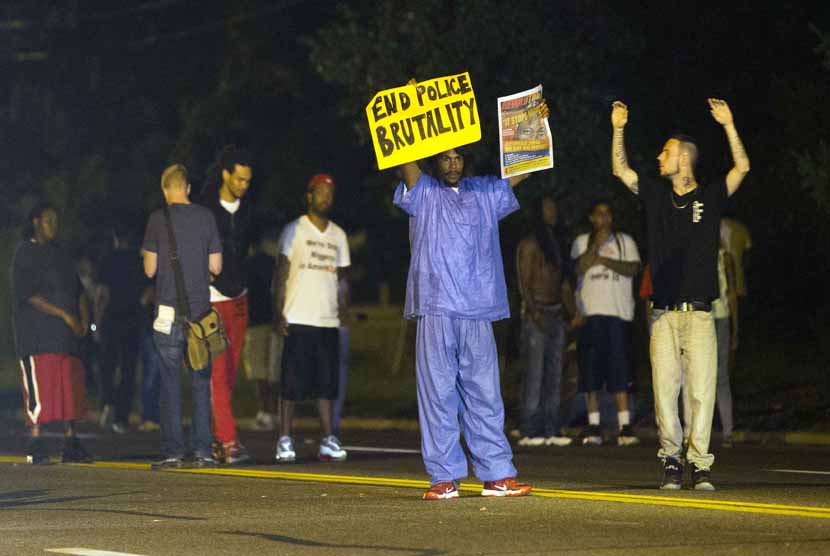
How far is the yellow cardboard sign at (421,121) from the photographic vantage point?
11070 mm

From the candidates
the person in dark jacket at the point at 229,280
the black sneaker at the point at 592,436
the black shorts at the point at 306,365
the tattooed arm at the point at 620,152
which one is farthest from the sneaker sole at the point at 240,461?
the tattooed arm at the point at 620,152

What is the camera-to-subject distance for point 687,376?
37.9 ft

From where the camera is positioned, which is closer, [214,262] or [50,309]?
[214,262]

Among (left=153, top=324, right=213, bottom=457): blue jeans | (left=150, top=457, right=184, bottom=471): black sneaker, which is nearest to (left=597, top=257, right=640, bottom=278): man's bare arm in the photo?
(left=153, top=324, right=213, bottom=457): blue jeans

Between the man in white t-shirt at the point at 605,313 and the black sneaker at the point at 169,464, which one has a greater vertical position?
the man in white t-shirt at the point at 605,313

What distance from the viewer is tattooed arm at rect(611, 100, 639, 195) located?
1164 centimetres

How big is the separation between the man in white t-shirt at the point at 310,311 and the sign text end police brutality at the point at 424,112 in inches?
146

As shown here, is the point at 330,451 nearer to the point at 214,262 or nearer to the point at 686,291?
the point at 214,262

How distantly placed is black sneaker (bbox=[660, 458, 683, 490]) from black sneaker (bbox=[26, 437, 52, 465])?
5380mm

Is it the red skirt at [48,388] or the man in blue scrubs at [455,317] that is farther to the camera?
the red skirt at [48,388]

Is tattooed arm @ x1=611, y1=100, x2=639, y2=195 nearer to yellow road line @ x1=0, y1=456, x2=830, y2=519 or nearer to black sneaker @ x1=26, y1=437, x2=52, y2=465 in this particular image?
yellow road line @ x1=0, y1=456, x2=830, y2=519

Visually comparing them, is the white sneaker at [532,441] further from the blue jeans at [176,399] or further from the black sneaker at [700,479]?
the black sneaker at [700,479]

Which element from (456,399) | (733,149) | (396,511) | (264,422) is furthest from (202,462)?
(264,422)

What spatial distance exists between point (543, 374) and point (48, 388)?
4588mm
